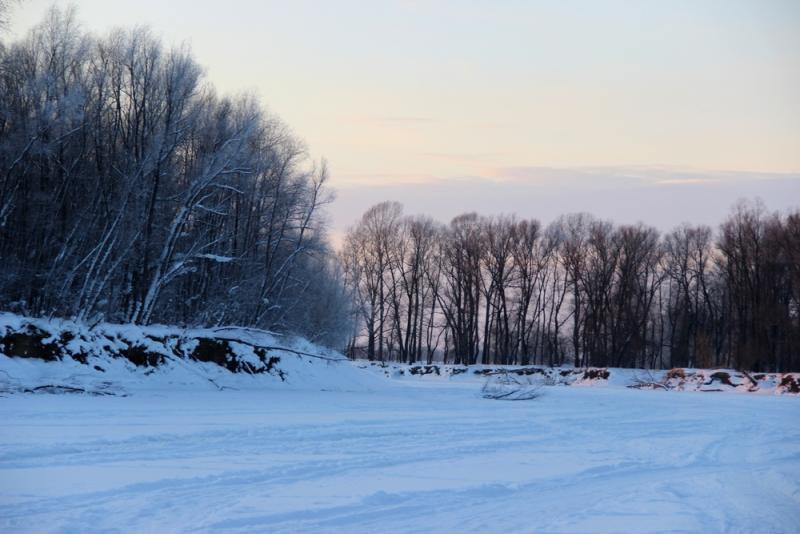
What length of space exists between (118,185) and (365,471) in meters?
19.2

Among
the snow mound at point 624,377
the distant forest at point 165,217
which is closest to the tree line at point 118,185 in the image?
the distant forest at point 165,217

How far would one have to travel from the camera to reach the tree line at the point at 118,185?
21.3 metres

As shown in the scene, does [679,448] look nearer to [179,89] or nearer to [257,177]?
[179,89]

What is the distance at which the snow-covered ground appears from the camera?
5.97 metres

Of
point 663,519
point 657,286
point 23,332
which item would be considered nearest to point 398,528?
point 663,519

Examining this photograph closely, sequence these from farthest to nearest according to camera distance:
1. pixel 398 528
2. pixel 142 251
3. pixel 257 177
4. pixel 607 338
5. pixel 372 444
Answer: pixel 607 338
pixel 257 177
pixel 142 251
pixel 372 444
pixel 398 528

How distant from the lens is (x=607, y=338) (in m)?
58.5

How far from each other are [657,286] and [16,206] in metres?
51.8

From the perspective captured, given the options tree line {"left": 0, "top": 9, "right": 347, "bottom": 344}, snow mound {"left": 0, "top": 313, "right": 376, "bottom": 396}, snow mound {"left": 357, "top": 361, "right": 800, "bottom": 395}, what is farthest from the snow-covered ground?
snow mound {"left": 357, "top": 361, "right": 800, "bottom": 395}

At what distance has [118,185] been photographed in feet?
79.6

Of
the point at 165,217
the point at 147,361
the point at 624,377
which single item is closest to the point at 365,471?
the point at 147,361

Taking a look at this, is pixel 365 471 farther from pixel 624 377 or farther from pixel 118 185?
pixel 624 377

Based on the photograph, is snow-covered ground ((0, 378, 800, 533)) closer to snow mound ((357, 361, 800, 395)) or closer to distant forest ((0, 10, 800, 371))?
distant forest ((0, 10, 800, 371))

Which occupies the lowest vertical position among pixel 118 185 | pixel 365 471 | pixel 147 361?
pixel 365 471
